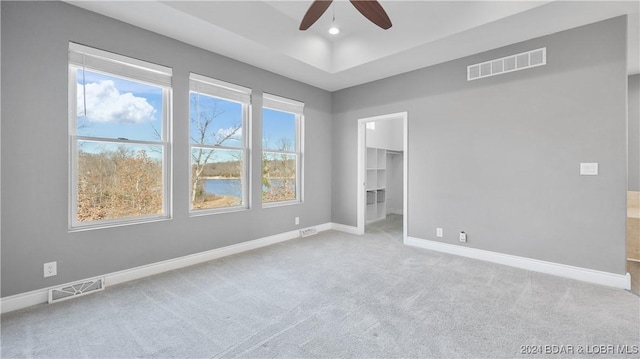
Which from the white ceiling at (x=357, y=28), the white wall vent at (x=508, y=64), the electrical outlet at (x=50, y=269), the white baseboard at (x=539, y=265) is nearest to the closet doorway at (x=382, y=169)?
the white baseboard at (x=539, y=265)

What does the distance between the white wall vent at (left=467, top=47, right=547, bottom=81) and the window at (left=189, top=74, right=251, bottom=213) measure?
317cm

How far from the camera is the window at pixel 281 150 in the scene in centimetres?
435

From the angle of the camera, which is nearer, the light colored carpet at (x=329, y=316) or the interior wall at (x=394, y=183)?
the light colored carpet at (x=329, y=316)

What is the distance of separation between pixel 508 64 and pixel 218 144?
3909 millimetres

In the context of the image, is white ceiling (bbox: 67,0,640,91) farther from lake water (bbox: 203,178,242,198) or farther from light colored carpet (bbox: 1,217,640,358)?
light colored carpet (bbox: 1,217,640,358)

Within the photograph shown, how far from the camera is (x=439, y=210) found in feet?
13.0

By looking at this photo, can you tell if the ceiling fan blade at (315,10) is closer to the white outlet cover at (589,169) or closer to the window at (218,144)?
the window at (218,144)

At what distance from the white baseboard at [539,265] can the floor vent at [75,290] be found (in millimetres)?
4059

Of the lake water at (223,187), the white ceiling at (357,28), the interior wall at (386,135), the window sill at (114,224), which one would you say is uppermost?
the white ceiling at (357,28)

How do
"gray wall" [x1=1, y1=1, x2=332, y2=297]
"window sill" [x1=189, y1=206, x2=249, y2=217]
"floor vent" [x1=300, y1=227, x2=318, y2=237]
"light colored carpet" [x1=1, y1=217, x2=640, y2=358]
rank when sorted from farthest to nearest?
"floor vent" [x1=300, y1=227, x2=318, y2=237], "window sill" [x1=189, y1=206, x2=249, y2=217], "gray wall" [x1=1, y1=1, x2=332, y2=297], "light colored carpet" [x1=1, y1=217, x2=640, y2=358]

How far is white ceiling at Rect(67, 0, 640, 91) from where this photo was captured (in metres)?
2.62

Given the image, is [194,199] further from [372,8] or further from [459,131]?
[459,131]

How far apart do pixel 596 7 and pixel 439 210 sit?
2681mm

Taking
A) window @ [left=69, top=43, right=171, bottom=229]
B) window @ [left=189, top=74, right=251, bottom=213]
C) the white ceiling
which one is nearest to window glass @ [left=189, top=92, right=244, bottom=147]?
window @ [left=189, top=74, right=251, bottom=213]
